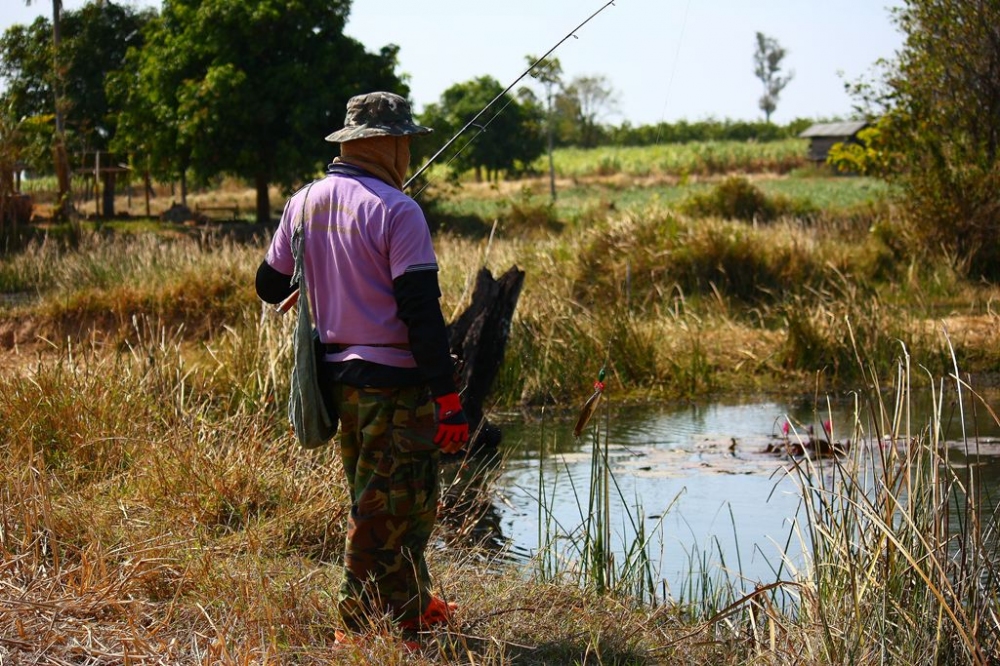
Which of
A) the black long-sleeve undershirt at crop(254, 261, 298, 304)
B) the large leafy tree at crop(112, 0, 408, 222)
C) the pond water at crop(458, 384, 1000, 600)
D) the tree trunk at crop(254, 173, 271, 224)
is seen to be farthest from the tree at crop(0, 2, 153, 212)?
the black long-sleeve undershirt at crop(254, 261, 298, 304)

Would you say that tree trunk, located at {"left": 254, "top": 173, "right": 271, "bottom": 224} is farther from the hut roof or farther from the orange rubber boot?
the hut roof

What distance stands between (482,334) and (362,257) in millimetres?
5117

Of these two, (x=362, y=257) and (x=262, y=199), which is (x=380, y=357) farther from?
(x=262, y=199)

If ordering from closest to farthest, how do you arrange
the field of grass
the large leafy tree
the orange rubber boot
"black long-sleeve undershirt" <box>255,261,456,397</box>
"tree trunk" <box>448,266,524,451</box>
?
"black long-sleeve undershirt" <box>255,261,456,397</box> < the field of grass < the orange rubber boot < "tree trunk" <box>448,266,524,451</box> < the large leafy tree

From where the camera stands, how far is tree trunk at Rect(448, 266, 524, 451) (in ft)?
29.5

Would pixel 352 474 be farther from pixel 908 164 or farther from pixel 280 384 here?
pixel 908 164

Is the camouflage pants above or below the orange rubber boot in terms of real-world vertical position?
above

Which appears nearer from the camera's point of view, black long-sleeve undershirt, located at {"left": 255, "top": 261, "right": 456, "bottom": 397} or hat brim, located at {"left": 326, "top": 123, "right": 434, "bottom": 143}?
black long-sleeve undershirt, located at {"left": 255, "top": 261, "right": 456, "bottom": 397}

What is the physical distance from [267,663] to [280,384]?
15.7ft

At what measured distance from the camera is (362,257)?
3.92 m

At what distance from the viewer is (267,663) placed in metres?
3.57

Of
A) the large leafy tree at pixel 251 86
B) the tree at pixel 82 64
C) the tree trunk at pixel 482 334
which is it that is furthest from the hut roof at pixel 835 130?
the tree trunk at pixel 482 334

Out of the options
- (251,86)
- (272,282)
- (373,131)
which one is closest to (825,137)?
(251,86)

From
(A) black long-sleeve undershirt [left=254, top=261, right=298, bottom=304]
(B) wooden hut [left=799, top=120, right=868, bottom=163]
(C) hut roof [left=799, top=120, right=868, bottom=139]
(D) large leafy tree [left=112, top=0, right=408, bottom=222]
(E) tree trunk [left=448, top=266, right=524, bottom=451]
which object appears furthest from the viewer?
(B) wooden hut [left=799, top=120, right=868, bottom=163]
